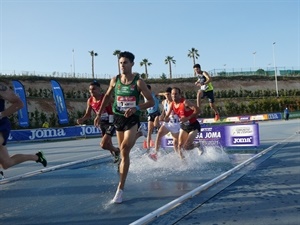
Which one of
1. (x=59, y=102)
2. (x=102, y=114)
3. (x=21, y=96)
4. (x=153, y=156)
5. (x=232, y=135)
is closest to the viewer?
(x=102, y=114)

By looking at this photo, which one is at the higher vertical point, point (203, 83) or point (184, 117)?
point (203, 83)

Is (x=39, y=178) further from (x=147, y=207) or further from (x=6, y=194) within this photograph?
(x=147, y=207)

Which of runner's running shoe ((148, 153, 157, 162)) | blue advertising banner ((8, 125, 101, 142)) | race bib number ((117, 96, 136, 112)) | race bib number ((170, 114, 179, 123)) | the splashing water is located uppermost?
race bib number ((117, 96, 136, 112))

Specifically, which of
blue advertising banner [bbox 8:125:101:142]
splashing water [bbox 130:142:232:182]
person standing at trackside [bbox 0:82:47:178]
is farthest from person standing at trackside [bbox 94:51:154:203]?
blue advertising banner [bbox 8:125:101:142]

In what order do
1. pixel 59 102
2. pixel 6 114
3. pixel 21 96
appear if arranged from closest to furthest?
pixel 6 114, pixel 21 96, pixel 59 102

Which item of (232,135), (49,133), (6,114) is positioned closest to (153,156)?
(232,135)

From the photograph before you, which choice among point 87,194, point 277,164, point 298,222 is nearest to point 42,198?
point 87,194

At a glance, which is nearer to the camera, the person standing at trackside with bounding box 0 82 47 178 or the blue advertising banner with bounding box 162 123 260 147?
the person standing at trackside with bounding box 0 82 47 178

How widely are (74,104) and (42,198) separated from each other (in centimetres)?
4912

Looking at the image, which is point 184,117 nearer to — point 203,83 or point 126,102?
point 203,83

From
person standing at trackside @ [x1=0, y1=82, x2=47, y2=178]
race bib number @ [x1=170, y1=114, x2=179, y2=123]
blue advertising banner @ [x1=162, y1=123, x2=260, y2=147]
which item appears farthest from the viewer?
blue advertising banner @ [x1=162, y1=123, x2=260, y2=147]

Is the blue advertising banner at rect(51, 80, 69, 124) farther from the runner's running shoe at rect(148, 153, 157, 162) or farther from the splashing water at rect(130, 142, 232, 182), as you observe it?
the runner's running shoe at rect(148, 153, 157, 162)

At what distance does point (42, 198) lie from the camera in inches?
199

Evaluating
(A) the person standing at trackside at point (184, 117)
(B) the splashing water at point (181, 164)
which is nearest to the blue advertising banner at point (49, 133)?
(B) the splashing water at point (181, 164)
